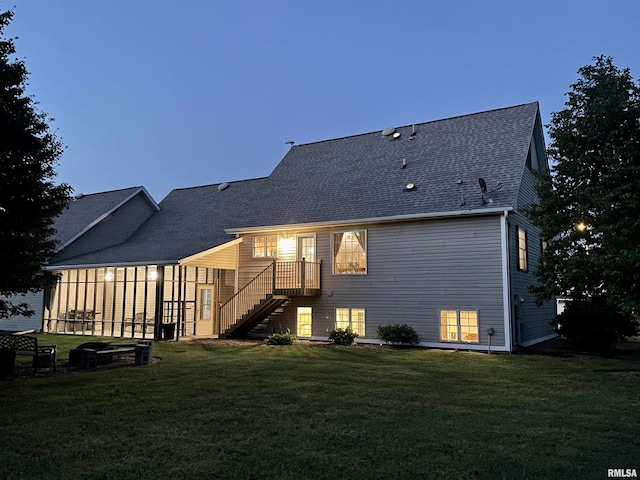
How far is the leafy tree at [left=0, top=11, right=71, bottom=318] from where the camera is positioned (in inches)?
378

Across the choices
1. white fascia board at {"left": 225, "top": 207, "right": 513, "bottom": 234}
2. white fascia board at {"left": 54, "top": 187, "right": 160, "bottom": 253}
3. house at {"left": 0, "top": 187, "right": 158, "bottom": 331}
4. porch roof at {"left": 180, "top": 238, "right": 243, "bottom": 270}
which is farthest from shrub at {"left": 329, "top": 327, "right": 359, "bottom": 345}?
white fascia board at {"left": 54, "top": 187, "right": 160, "bottom": 253}

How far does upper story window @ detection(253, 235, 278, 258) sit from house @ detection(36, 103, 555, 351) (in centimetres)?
5

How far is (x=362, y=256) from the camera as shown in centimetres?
1673

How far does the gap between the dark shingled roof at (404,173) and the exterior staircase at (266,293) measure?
1793mm

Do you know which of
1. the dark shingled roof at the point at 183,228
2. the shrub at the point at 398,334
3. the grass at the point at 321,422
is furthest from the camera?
the dark shingled roof at the point at 183,228

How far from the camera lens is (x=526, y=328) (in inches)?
631

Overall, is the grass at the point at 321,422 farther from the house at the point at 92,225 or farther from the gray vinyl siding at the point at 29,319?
the house at the point at 92,225

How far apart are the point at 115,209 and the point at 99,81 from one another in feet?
340

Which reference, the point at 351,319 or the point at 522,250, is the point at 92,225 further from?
the point at 522,250

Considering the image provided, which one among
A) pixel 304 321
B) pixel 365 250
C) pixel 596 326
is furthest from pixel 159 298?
pixel 596 326

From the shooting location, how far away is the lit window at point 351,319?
54.2 ft

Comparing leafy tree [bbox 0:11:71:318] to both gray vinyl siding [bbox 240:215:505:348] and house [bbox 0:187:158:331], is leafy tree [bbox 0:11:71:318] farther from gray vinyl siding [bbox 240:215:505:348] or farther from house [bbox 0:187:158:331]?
house [bbox 0:187:158:331]

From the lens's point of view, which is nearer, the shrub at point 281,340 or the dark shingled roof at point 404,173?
the dark shingled roof at point 404,173

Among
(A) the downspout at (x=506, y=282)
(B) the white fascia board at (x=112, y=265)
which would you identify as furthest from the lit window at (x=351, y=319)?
(B) the white fascia board at (x=112, y=265)
